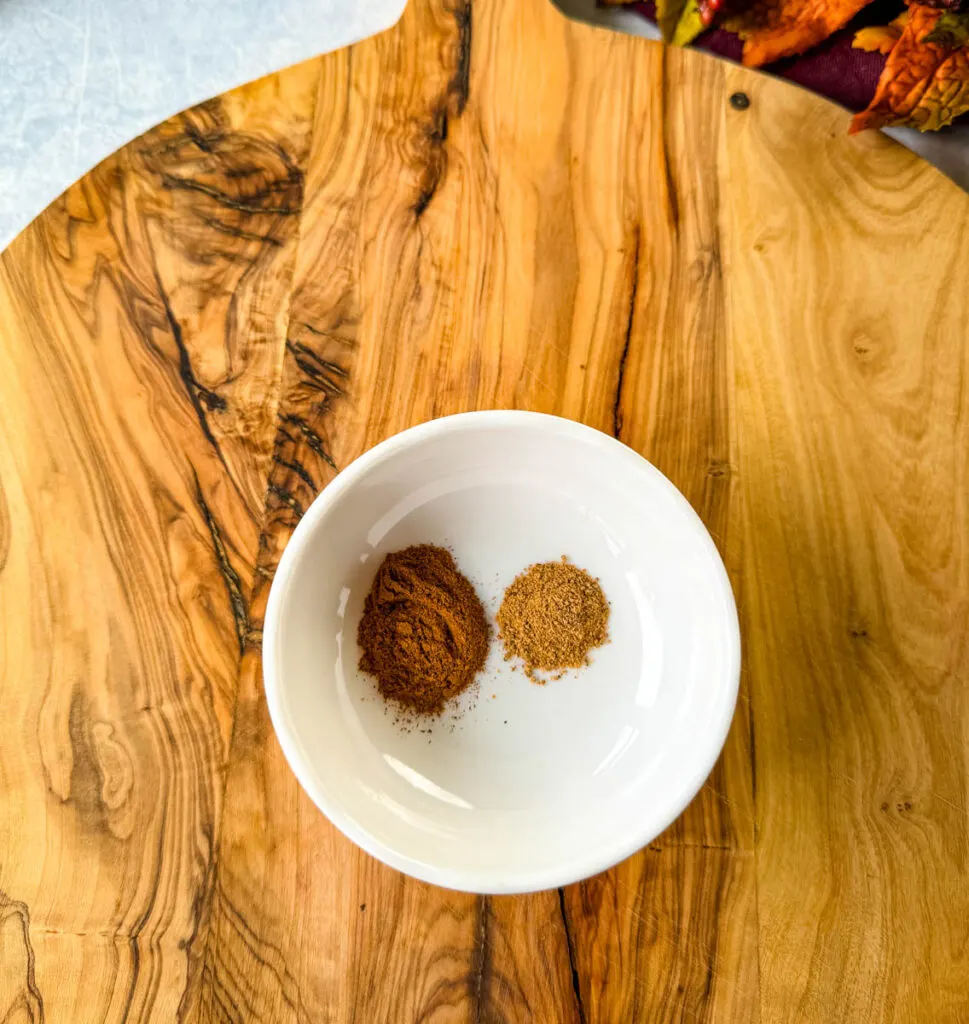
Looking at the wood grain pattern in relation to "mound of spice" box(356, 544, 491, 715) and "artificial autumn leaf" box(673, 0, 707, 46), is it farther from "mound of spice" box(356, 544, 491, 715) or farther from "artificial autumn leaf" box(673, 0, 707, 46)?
"artificial autumn leaf" box(673, 0, 707, 46)

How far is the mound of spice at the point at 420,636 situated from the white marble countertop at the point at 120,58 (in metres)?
1.06

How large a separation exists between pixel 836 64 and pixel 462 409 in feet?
2.73

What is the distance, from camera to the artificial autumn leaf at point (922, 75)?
3.30 ft

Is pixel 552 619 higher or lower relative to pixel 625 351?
lower

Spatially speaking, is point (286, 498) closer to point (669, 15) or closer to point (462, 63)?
point (462, 63)

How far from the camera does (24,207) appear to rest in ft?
4.50

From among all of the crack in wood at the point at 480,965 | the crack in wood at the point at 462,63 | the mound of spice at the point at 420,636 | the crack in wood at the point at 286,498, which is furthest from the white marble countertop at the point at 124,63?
the crack in wood at the point at 480,965

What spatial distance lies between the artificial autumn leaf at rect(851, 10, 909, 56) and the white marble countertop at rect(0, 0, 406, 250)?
0.79 meters

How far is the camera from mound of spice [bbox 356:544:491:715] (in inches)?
31.4

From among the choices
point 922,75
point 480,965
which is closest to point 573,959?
point 480,965

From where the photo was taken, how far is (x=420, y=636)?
80cm

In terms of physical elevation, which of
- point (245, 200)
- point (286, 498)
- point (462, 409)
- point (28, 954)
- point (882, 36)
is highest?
point (882, 36)

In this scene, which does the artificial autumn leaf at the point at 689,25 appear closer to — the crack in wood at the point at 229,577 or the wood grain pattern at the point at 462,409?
Answer: the wood grain pattern at the point at 462,409

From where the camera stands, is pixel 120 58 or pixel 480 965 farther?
pixel 120 58
